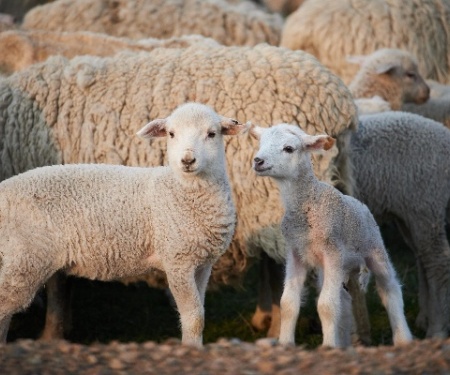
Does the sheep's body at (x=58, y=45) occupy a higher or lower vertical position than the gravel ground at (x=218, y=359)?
higher

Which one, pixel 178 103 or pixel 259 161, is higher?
pixel 178 103

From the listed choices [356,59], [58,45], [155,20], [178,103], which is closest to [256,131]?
[178,103]

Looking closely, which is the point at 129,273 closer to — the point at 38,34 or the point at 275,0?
the point at 38,34

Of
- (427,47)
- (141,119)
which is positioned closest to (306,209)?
(141,119)

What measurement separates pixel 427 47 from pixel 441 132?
144 inches

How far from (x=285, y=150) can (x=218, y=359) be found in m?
1.49

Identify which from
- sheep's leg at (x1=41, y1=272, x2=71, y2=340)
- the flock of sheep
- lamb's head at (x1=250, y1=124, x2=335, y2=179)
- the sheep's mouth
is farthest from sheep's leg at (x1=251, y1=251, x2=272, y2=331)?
the sheep's mouth

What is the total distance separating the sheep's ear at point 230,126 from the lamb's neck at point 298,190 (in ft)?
1.10

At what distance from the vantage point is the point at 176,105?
7594mm

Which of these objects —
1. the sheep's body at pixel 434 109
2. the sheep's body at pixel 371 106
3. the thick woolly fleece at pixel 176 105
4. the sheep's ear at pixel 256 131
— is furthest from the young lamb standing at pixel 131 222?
the sheep's body at pixel 434 109

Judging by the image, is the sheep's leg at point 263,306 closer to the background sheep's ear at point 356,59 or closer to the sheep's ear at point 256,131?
the sheep's ear at point 256,131

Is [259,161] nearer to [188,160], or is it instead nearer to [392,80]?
[188,160]

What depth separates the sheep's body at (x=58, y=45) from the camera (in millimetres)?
8828

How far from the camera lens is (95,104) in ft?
25.4
